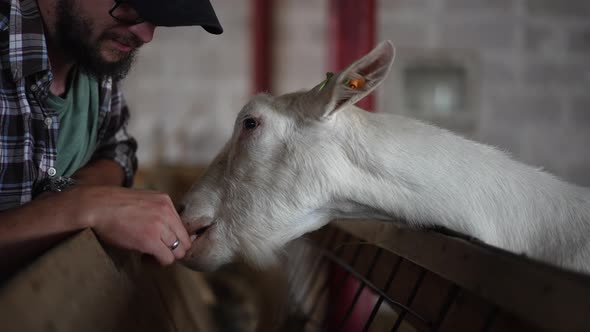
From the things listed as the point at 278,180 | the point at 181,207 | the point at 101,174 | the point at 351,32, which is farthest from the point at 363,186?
the point at 351,32

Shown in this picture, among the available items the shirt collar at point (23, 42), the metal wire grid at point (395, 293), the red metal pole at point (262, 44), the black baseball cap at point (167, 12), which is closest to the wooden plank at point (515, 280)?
the metal wire grid at point (395, 293)

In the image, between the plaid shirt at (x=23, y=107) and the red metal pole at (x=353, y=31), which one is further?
the red metal pole at (x=353, y=31)

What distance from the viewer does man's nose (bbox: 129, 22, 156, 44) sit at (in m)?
1.02

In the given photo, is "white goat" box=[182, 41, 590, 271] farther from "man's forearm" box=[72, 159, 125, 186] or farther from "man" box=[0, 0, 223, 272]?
"man's forearm" box=[72, 159, 125, 186]

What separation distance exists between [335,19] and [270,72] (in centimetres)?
46

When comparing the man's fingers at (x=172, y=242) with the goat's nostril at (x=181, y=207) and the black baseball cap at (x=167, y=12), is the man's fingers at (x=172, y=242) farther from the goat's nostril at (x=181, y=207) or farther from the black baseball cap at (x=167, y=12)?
the black baseball cap at (x=167, y=12)

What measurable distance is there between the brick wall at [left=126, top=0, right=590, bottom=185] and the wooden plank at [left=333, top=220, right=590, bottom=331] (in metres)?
2.02

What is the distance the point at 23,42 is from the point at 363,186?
2.35 ft

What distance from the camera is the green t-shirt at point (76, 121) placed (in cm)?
117

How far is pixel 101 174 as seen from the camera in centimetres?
121

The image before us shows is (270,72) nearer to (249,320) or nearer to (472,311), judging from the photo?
(249,320)

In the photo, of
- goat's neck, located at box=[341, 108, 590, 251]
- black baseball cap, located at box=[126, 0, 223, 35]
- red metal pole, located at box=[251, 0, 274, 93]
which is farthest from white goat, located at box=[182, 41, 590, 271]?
red metal pole, located at box=[251, 0, 274, 93]

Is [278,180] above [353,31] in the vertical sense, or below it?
below

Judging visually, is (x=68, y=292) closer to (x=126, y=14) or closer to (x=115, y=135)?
(x=126, y=14)
